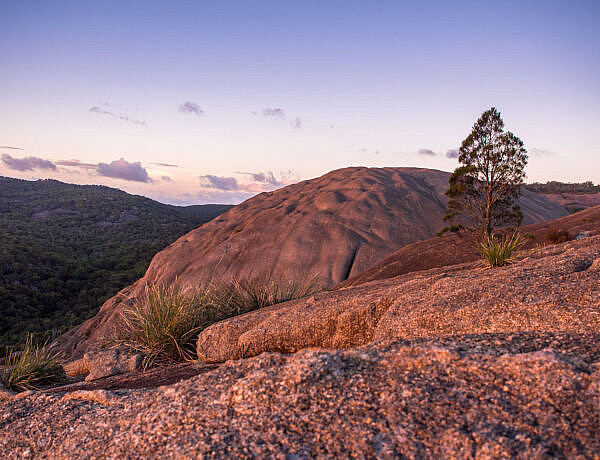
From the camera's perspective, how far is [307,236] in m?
22.5

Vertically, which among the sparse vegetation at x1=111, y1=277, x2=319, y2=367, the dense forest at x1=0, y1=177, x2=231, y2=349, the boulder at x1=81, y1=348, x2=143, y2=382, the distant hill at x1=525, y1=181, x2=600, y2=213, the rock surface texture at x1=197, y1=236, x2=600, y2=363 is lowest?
the dense forest at x1=0, y1=177, x2=231, y2=349

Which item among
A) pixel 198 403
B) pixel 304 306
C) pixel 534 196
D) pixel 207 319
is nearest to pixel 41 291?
pixel 207 319

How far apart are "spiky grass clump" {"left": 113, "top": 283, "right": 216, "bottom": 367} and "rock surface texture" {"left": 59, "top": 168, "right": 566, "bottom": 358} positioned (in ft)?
34.7

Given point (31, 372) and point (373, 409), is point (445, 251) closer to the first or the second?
point (31, 372)

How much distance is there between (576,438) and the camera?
75.5 inches

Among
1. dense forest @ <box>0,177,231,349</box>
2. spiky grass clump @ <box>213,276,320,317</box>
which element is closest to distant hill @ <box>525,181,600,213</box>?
spiky grass clump @ <box>213,276,320,317</box>

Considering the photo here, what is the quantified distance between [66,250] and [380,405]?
58.5 metres

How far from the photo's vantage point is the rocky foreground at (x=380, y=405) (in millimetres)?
2062

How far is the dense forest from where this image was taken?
104 feet

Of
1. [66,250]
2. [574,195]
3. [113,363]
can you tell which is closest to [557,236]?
[113,363]

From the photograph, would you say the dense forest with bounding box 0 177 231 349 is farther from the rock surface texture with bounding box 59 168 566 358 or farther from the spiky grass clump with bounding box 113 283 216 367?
the spiky grass clump with bounding box 113 283 216 367

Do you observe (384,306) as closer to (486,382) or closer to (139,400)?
(486,382)

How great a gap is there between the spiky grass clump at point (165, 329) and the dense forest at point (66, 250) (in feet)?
57.3

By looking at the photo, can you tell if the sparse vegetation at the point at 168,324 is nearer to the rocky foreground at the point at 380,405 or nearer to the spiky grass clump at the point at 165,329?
the spiky grass clump at the point at 165,329
